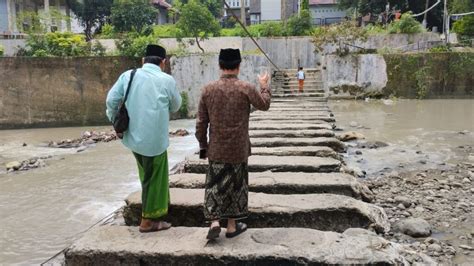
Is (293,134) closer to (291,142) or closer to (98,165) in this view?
(291,142)

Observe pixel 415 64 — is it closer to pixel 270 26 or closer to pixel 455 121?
pixel 455 121

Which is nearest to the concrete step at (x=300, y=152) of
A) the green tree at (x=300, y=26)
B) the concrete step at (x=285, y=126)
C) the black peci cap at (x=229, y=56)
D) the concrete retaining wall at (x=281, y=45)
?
the concrete step at (x=285, y=126)

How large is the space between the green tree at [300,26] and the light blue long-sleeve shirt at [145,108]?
67.0 ft

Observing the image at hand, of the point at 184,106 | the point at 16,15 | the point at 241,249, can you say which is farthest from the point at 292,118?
the point at 16,15

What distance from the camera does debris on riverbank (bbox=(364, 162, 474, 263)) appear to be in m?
4.01

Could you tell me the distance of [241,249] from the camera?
3076 mm

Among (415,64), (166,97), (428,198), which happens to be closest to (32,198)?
(166,97)

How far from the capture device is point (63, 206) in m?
7.00

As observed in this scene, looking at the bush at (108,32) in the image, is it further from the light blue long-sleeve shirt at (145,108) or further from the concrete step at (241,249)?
the concrete step at (241,249)

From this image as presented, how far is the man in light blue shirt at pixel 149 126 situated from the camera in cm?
340

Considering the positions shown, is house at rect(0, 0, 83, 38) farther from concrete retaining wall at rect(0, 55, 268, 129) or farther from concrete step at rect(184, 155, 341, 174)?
concrete step at rect(184, 155, 341, 174)

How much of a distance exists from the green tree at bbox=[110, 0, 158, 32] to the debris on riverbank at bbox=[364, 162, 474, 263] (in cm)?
2069

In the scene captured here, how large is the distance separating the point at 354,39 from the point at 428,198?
1382 cm

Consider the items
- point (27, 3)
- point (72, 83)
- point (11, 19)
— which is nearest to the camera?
point (72, 83)
